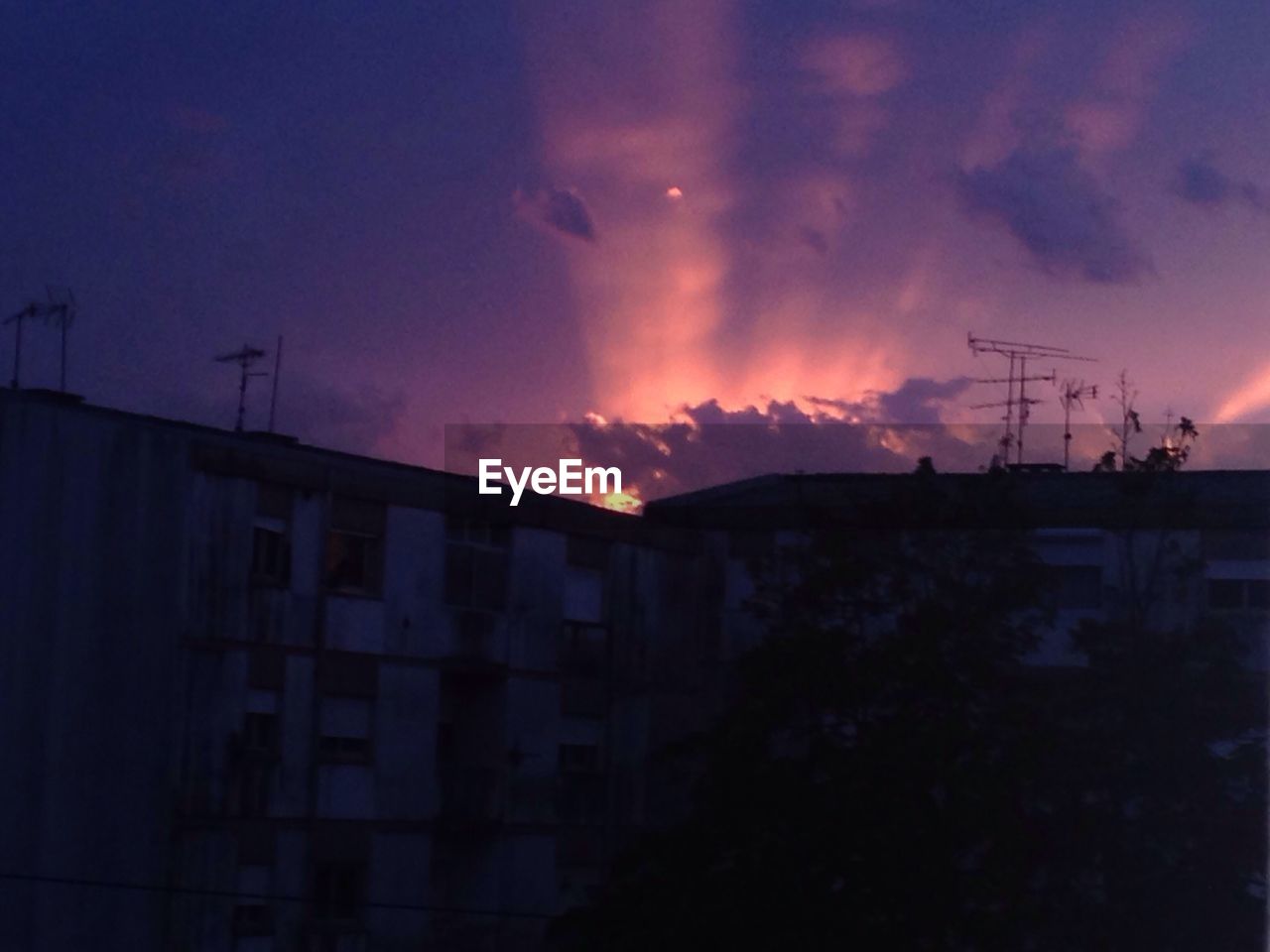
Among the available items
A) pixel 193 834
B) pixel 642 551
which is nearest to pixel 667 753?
pixel 193 834

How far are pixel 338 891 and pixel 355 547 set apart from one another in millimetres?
5107

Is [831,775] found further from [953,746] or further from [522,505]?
[522,505]

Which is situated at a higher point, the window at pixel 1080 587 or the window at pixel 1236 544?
the window at pixel 1236 544

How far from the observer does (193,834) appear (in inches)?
971

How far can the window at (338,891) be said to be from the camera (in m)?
26.8

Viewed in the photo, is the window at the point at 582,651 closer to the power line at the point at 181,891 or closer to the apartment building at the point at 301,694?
the apartment building at the point at 301,694

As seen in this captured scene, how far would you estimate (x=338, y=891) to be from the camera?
2722 cm

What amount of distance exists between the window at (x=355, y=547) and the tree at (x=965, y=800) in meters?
10.5

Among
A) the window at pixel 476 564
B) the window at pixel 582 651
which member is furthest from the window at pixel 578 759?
the window at pixel 476 564

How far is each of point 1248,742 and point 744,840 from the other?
490cm

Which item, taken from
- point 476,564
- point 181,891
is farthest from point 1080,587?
point 181,891

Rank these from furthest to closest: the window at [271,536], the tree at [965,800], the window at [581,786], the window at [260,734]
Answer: the window at [581,786], the window at [271,536], the window at [260,734], the tree at [965,800]

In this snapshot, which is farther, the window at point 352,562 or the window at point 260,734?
the window at point 352,562

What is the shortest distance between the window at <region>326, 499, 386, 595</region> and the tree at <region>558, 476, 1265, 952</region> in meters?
10.5
